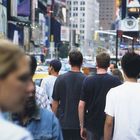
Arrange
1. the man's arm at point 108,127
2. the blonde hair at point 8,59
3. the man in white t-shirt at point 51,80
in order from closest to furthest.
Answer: the blonde hair at point 8,59, the man's arm at point 108,127, the man in white t-shirt at point 51,80

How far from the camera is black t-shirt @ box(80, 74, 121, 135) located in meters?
7.22

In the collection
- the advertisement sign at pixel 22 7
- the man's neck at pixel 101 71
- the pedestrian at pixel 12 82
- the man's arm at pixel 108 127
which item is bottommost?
the man's arm at pixel 108 127

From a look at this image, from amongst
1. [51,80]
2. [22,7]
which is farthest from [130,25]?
[51,80]

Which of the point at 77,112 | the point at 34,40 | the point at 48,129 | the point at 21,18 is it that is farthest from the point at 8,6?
the point at 48,129

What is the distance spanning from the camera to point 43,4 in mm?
122438

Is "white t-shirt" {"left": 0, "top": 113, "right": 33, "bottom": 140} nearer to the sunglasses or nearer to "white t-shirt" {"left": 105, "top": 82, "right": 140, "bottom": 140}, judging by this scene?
the sunglasses

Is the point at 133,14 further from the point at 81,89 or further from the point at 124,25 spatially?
the point at 81,89

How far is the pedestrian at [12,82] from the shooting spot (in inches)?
85.8

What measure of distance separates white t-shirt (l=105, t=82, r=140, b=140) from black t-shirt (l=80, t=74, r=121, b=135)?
145cm

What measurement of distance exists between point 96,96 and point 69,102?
73cm

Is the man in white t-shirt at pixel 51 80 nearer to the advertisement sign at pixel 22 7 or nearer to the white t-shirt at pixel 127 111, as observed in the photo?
the white t-shirt at pixel 127 111

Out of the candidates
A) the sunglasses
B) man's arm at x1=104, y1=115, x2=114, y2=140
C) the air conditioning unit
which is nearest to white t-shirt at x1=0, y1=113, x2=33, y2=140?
the sunglasses

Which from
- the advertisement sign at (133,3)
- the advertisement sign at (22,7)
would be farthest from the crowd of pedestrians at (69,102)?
the advertisement sign at (22,7)

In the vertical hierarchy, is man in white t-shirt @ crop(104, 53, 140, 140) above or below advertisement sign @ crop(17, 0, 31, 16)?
below
